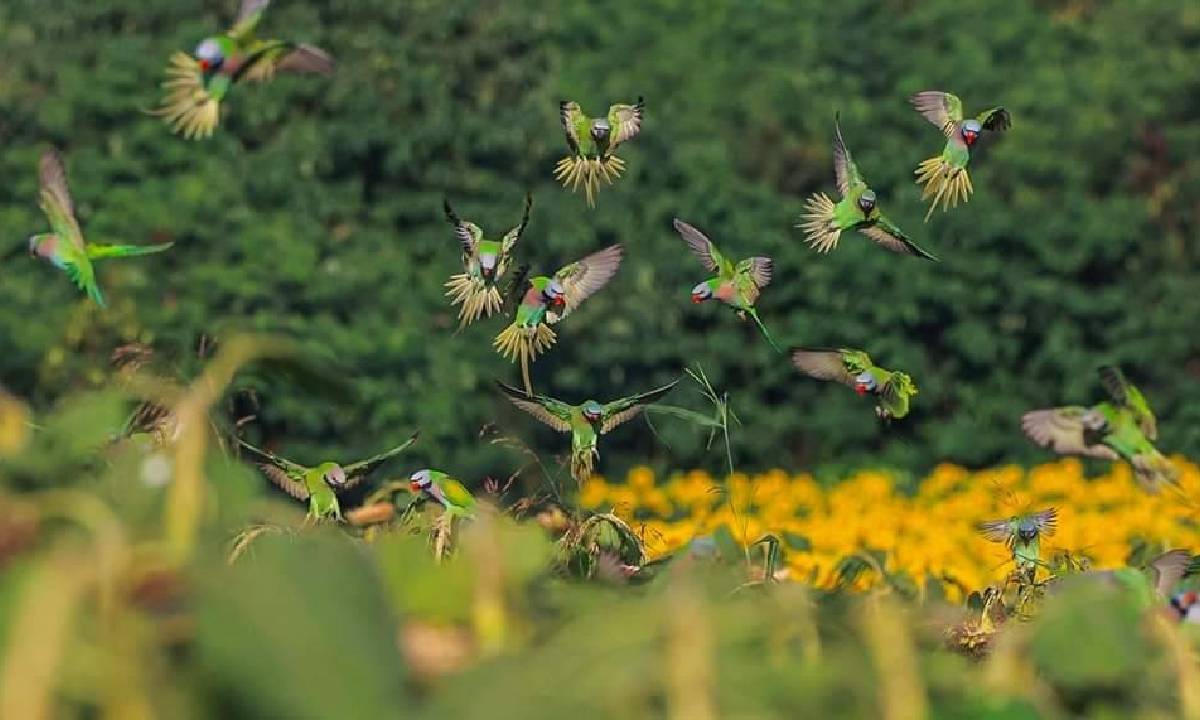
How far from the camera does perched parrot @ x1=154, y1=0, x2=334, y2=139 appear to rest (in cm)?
236

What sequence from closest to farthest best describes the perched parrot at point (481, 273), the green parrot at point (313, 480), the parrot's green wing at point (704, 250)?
the green parrot at point (313, 480) < the perched parrot at point (481, 273) < the parrot's green wing at point (704, 250)

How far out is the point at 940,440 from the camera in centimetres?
597

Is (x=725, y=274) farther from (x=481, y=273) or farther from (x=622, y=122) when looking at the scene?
(x=481, y=273)

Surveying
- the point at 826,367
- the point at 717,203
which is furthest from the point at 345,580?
the point at 717,203

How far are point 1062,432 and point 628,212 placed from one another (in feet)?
9.02

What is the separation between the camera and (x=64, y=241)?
2703 millimetres

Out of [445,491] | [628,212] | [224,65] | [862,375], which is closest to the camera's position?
[445,491]

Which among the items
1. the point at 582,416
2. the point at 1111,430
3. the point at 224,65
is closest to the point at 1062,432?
the point at 1111,430

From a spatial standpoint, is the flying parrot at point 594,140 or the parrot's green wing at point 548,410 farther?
the flying parrot at point 594,140

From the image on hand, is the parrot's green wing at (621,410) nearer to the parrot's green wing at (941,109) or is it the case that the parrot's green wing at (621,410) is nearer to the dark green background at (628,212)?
the parrot's green wing at (941,109)

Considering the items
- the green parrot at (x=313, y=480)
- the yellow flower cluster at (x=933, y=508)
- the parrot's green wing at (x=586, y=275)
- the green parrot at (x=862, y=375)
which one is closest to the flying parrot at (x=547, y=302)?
the parrot's green wing at (x=586, y=275)

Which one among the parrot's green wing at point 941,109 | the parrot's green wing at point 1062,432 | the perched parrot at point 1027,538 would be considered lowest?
the parrot's green wing at point 1062,432

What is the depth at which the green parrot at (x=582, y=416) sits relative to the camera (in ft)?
7.31

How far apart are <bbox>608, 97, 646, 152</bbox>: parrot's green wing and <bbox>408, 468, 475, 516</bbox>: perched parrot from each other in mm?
746
